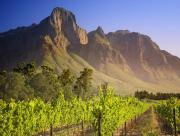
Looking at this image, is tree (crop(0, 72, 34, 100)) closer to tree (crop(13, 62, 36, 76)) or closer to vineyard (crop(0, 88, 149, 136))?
tree (crop(13, 62, 36, 76))

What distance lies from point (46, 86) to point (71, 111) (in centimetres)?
5265

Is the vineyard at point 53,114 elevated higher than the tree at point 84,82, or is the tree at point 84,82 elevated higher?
the tree at point 84,82

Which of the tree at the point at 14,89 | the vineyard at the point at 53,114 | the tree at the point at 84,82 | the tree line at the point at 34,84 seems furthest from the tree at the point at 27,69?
the vineyard at the point at 53,114

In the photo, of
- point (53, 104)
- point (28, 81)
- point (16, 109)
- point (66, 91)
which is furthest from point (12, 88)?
point (16, 109)

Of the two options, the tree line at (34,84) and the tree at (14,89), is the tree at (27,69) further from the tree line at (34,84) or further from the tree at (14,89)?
the tree at (14,89)

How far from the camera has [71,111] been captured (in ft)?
198

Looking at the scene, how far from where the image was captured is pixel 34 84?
110m

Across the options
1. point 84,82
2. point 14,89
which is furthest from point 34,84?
point 84,82

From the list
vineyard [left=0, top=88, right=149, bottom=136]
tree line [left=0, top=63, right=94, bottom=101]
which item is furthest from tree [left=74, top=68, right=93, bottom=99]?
vineyard [left=0, top=88, right=149, bottom=136]

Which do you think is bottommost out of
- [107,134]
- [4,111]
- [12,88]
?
[107,134]

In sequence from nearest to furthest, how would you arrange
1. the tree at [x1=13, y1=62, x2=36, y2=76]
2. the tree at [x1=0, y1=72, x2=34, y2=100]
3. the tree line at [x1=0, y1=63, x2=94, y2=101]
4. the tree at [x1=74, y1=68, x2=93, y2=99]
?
the tree at [x1=0, y1=72, x2=34, y2=100]
the tree line at [x1=0, y1=63, x2=94, y2=101]
the tree at [x1=13, y1=62, x2=36, y2=76]
the tree at [x1=74, y1=68, x2=93, y2=99]

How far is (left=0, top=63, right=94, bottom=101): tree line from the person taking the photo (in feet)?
315

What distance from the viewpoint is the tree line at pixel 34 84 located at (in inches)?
3782

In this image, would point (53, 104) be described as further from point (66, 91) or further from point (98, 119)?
point (66, 91)
